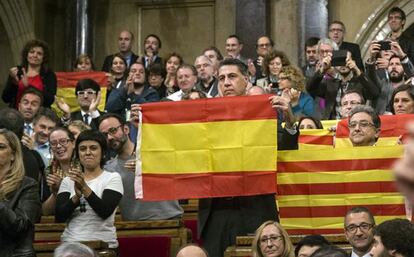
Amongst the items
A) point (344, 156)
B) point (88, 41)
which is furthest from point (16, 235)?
point (88, 41)

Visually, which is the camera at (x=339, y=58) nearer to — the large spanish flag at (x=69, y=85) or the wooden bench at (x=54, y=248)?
the large spanish flag at (x=69, y=85)

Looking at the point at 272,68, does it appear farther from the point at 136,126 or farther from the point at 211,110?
the point at 211,110

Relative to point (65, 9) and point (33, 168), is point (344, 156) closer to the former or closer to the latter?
point (33, 168)

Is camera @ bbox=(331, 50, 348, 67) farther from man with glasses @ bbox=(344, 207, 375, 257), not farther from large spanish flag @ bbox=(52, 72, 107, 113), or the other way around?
man with glasses @ bbox=(344, 207, 375, 257)

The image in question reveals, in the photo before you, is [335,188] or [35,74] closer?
[335,188]

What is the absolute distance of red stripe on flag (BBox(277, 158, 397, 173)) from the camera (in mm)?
6402

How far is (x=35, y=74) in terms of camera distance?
9.97 m

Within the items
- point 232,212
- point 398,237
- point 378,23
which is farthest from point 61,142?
point 378,23

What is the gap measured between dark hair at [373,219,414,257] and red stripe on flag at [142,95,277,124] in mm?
1580

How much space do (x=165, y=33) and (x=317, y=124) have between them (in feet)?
23.0

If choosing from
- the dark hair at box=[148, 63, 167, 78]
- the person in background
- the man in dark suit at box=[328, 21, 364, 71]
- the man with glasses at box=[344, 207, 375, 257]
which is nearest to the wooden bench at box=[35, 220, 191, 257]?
the man with glasses at box=[344, 207, 375, 257]

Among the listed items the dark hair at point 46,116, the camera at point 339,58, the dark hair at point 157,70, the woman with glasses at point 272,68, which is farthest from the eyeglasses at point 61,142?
the dark hair at point 157,70

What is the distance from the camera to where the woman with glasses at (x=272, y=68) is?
962 cm

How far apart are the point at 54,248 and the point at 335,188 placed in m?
1.98
